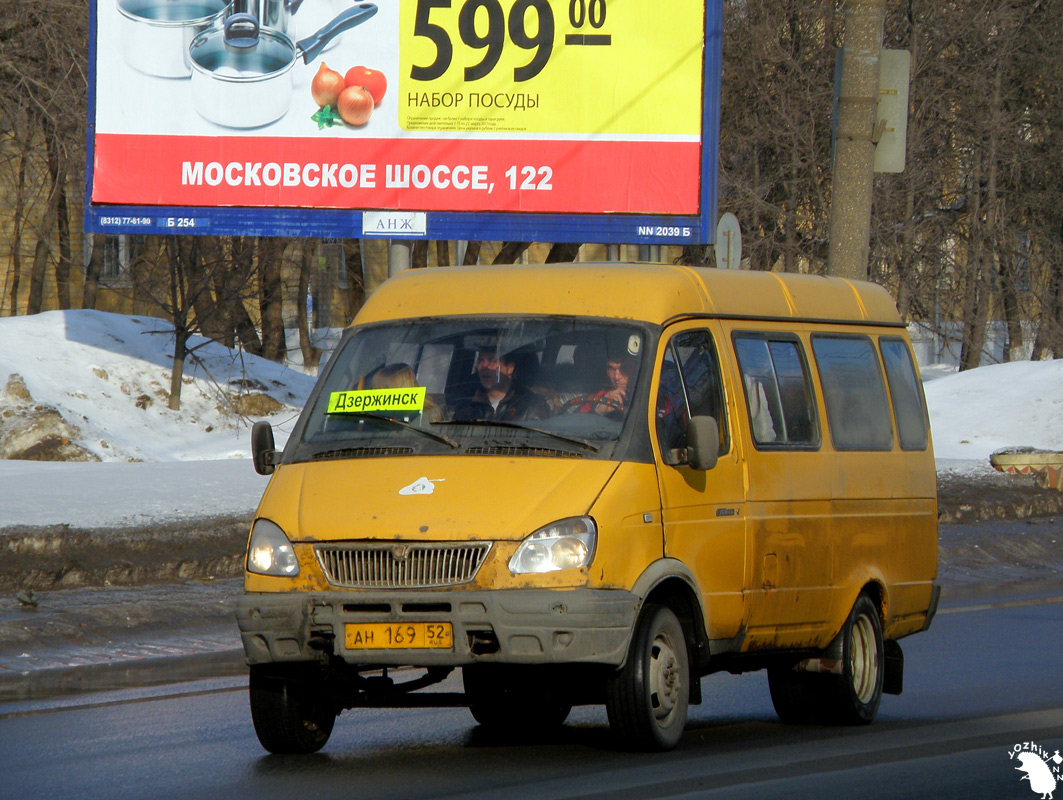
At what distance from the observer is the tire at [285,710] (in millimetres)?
7035

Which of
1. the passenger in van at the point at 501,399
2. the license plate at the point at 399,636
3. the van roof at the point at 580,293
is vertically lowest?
the license plate at the point at 399,636

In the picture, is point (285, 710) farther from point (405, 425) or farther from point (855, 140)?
point (855, 140)

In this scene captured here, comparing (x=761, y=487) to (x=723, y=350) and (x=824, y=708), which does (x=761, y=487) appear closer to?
(x=723, y=350)

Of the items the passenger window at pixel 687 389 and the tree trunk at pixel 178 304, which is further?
the tree trunk at pixel 178 304

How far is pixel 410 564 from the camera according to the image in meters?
6.59

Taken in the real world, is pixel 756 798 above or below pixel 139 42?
below

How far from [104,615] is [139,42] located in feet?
38.6

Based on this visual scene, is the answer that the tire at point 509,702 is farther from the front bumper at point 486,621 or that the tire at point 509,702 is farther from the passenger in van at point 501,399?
the passenger in van at point 501,399

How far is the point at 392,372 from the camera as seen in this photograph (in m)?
7.41

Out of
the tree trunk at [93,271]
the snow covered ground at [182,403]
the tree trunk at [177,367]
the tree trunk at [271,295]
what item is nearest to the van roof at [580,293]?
the snow covered ground at [182,403]

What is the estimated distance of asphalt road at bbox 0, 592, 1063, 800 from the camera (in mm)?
6398

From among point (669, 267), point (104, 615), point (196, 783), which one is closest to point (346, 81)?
point (104, 615)

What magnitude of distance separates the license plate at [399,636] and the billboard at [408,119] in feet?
48.3

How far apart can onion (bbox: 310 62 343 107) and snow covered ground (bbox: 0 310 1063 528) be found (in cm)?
446
